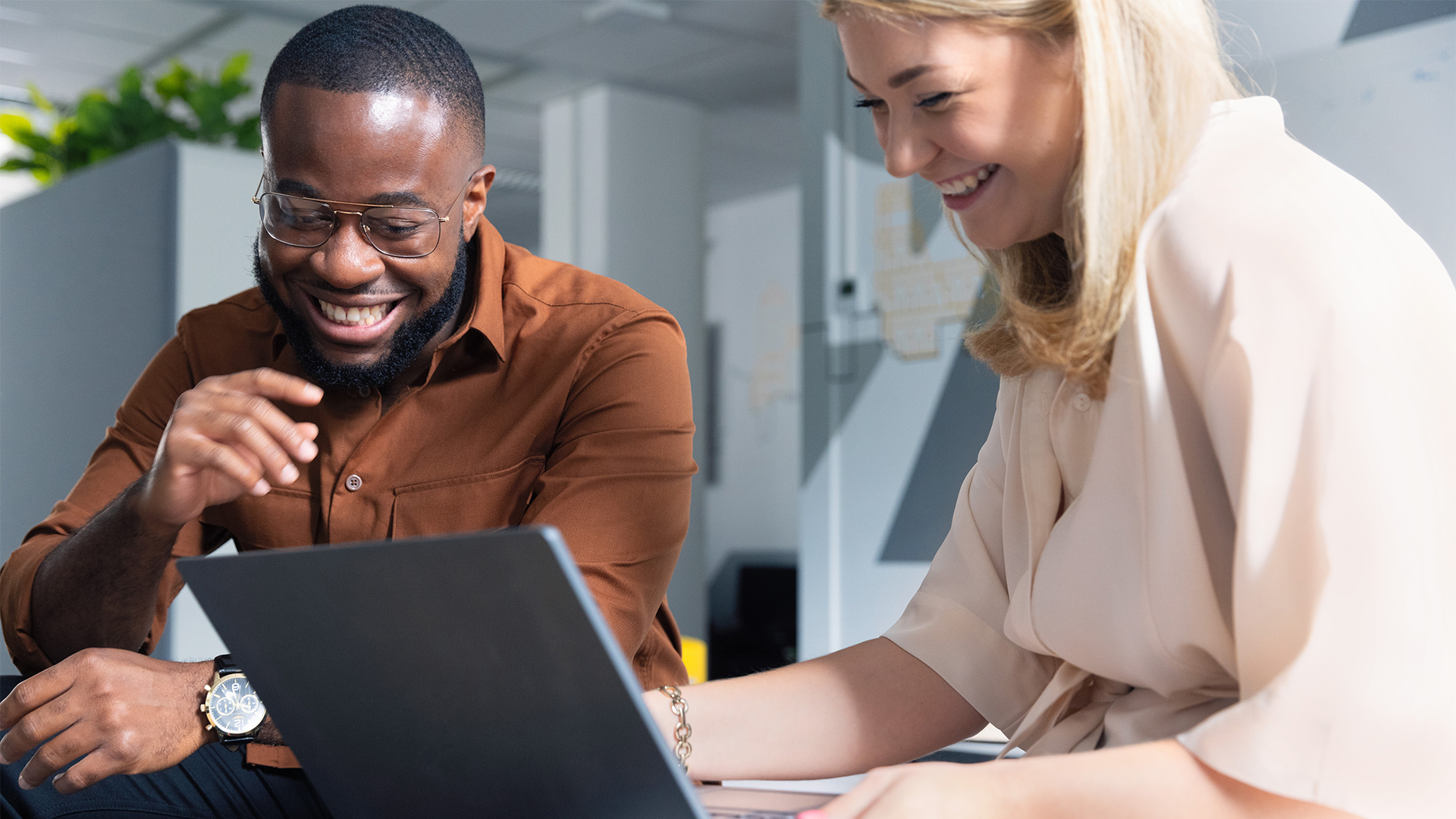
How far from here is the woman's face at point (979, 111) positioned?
0.90 metres

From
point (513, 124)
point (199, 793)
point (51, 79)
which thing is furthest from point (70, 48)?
point (199, 793)

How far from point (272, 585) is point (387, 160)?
0.74 metres

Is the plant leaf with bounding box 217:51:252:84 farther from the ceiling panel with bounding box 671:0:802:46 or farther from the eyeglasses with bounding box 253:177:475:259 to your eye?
the eyeglasses with bounding box 253:177:475:259

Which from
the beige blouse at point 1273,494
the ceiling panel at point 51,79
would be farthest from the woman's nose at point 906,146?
the ceiling panel at point 51,79

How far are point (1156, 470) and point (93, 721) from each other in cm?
93

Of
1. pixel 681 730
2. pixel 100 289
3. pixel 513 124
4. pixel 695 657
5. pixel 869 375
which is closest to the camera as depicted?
pixel 681 730

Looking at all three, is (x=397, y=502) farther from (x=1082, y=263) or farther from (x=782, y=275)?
(x=782, y=275)

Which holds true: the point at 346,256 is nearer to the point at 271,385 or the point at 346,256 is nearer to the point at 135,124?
the point at 271,385

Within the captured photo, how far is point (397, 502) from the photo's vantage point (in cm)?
145

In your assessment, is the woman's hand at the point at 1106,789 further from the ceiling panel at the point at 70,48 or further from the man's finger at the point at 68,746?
the ceiling panel at the point at 70,48

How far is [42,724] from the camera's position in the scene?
107 cm

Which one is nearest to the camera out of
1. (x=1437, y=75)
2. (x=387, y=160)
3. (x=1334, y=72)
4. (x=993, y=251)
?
(x=993, y=251)

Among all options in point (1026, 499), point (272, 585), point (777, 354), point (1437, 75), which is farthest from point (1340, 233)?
point (777, 354)

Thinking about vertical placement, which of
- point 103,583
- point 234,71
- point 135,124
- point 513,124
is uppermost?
point 513,124
